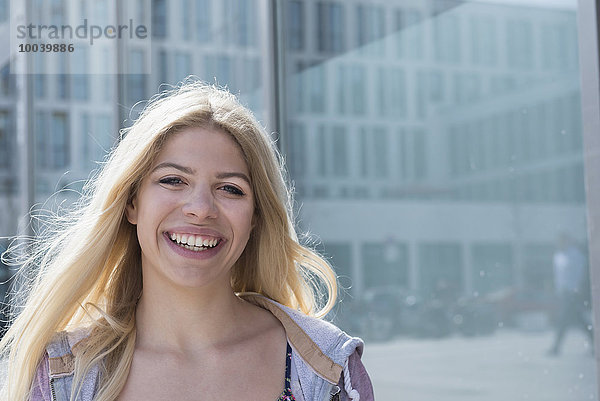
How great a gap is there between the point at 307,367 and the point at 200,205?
41cm

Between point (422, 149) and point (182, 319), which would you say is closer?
point (182, 319)

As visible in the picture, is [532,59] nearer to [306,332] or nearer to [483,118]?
[483,118]

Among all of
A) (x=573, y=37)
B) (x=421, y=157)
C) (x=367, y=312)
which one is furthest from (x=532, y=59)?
(x=367, y=312)

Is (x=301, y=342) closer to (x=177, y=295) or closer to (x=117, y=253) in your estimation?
(x=177, y=295)

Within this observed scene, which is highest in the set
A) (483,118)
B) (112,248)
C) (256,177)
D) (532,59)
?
(532,59)

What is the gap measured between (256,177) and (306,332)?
354 millimetres

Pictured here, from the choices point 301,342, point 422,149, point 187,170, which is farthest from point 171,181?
point 422,149

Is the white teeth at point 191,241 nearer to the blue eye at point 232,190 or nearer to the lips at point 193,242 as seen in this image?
the lips at point 193,242

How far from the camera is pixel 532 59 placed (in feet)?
9.95

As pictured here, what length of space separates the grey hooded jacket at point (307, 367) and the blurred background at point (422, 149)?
1.48 metres

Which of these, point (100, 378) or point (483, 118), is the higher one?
point (483, 118)

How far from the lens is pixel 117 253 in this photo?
5.90ft

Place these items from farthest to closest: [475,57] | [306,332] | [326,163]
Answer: [326,163], [475,57], [306,332]

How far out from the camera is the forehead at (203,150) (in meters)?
1.63
